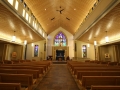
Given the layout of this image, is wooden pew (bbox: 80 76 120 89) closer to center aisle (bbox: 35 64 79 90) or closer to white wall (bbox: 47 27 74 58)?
center aisle (bbox: 35 64 79 90)

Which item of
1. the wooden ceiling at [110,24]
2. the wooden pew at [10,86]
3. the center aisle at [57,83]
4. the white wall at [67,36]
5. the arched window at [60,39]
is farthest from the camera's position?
the arched window at [60,39]

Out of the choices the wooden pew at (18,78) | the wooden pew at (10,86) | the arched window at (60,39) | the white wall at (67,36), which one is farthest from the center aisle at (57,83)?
the arched window at (60,39)

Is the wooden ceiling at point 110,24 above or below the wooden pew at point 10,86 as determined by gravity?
above

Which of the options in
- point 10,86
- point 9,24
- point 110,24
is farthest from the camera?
point 9,24

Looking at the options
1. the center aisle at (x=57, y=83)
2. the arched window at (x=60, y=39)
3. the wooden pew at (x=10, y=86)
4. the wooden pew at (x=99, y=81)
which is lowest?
the center aisle at (x=57, y=83)

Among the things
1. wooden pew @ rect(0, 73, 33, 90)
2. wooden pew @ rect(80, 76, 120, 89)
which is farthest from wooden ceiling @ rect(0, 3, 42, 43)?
wooden pew @ rect(80, 76, 120, 89)

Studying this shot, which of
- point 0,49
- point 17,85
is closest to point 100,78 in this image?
point 17,85

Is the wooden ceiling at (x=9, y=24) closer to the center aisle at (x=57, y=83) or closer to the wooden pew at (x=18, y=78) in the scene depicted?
the wooden pew at (x=18, y=78)

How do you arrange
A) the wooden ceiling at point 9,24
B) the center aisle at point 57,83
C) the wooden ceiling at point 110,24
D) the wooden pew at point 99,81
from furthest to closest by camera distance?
the wooden ceiling at point 9,24 → the wooden ceiling at point 110,24 → the center aisle at point 57,83 → the wooden pew at point 99,81

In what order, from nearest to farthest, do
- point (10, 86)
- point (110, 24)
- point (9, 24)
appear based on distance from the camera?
1. point (10, 86)
2. point (110, 24)
3. point (9, 24)

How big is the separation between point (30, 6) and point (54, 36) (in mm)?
8857

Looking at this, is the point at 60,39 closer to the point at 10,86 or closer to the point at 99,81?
the point at 99,81

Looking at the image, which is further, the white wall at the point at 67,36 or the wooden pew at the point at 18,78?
the white wall at the point at 67,36

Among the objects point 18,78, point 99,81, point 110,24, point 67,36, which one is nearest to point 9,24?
point 18,78
